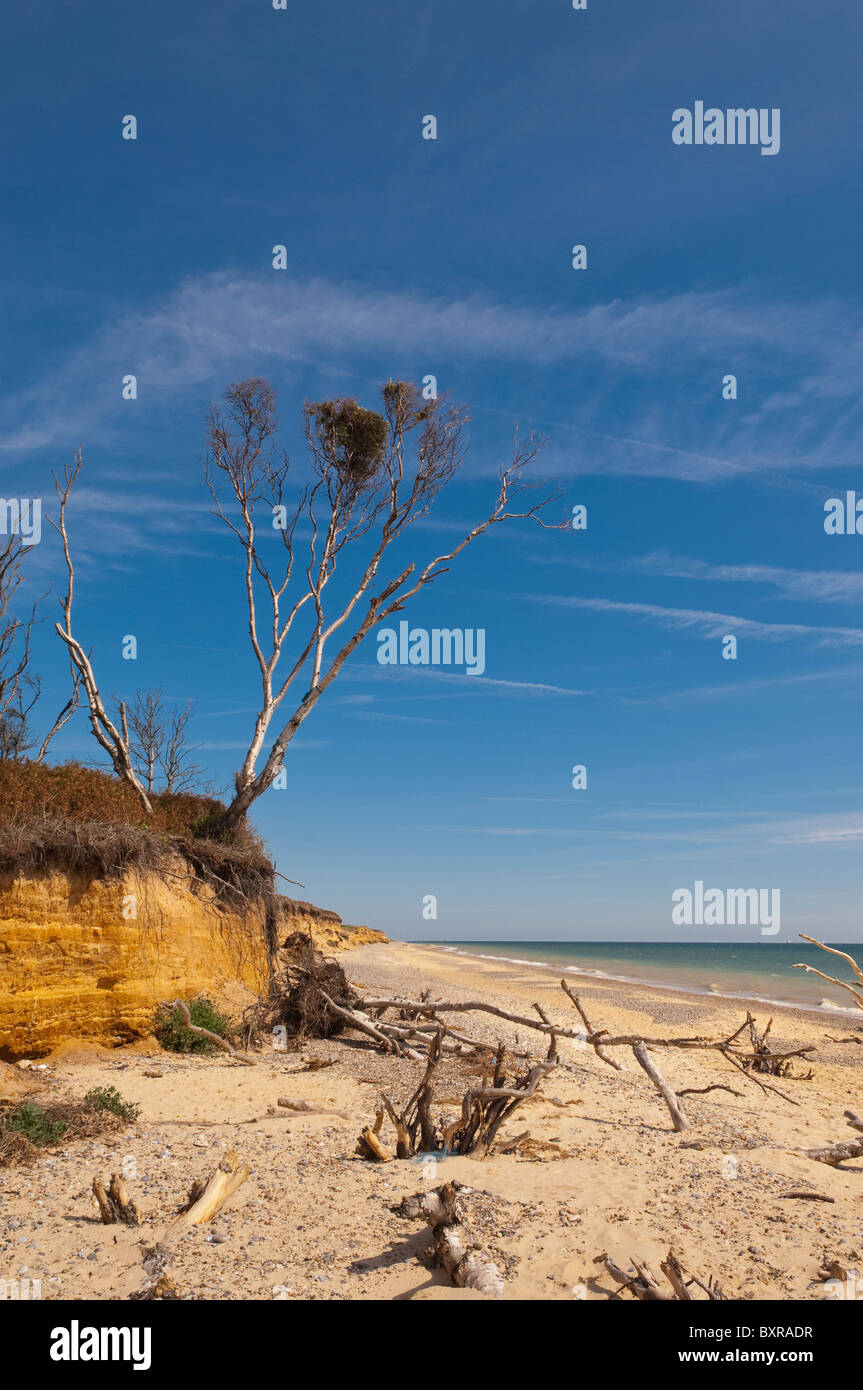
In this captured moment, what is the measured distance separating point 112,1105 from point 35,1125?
2.81 ft

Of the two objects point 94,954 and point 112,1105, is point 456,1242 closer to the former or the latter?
point 112,1105

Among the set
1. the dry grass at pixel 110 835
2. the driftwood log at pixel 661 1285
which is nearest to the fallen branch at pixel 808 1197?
the driftwood log at pixel 661 1285

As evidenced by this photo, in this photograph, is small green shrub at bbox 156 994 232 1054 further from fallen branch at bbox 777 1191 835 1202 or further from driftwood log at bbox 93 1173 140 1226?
fallen branch at bbox 777 1191 835 1202

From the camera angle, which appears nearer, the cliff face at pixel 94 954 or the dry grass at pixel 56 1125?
the dry grass at pixel 56 1125

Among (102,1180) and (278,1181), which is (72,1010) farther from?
(278,1181)

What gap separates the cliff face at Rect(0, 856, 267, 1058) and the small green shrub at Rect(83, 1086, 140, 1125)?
2427mm

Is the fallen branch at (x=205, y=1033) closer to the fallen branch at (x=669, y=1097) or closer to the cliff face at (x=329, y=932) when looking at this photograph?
the fallen branch at (x=669, y=1097)

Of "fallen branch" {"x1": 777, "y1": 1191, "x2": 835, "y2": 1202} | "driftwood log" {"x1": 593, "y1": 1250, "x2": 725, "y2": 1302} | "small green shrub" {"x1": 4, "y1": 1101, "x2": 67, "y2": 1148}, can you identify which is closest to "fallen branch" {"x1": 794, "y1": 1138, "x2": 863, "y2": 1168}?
"fallen branch" {"x1": 777, "y1": 1191, "x2": 835, "y2": 1202}

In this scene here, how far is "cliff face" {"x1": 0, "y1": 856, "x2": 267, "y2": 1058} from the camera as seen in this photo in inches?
399

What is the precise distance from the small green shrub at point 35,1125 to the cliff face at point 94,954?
Answer: 289cm

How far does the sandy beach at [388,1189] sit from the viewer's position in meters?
5.16

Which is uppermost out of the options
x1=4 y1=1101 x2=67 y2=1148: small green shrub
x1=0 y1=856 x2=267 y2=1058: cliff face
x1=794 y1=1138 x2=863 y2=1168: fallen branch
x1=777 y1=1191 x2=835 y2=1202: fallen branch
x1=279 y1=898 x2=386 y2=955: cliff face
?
x1=0 y1=856 x2=267 y2=1058: cliff face

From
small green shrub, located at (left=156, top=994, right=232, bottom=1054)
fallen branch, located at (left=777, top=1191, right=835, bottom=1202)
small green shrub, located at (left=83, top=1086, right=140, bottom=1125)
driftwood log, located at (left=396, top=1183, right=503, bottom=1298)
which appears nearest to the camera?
driftwood log, located at (left=396, top=1183, right=503, bottom=1298)
